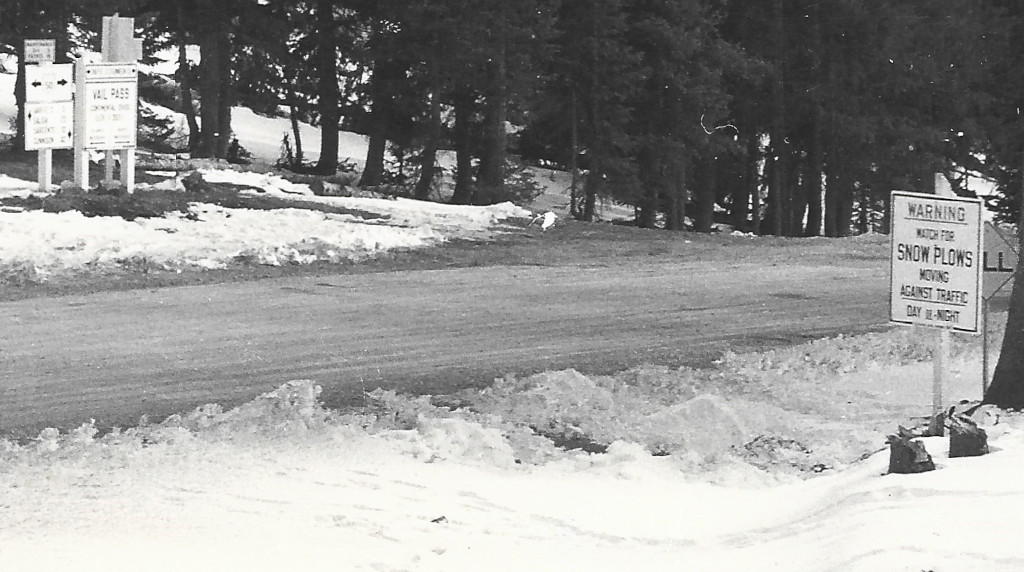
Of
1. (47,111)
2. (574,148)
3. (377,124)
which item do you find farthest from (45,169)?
(574,148)

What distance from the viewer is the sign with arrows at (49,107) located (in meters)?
20.8

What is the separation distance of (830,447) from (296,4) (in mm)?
26825

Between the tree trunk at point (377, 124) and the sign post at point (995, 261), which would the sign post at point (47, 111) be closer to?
the tree trunk at point (377, 124)

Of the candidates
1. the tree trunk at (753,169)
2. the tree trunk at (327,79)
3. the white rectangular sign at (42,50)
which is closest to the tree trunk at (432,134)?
the tree trunk at (327,79)

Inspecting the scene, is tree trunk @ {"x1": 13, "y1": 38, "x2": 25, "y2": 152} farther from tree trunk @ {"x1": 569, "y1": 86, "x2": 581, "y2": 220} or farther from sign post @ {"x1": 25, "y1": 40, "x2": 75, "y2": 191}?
tree trunk @ {"x1": 569, "y1": 86, "x2": 581, "y2": 220}

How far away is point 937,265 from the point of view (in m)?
8.77

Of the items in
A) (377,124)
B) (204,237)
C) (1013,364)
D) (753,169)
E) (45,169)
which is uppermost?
(377,124)

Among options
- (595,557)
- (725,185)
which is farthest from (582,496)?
(725,185)

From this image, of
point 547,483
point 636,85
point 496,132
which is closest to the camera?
point 547,483

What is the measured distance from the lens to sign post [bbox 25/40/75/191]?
20.7 m

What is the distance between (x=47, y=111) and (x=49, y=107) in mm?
82

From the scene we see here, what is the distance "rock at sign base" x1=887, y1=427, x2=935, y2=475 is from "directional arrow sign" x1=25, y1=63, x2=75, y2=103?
16342 mm

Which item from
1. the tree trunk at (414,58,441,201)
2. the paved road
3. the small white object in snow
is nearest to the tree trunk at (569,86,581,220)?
the tree trunk at (414,58,441,201)

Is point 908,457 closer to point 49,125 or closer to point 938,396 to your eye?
point 938,396
